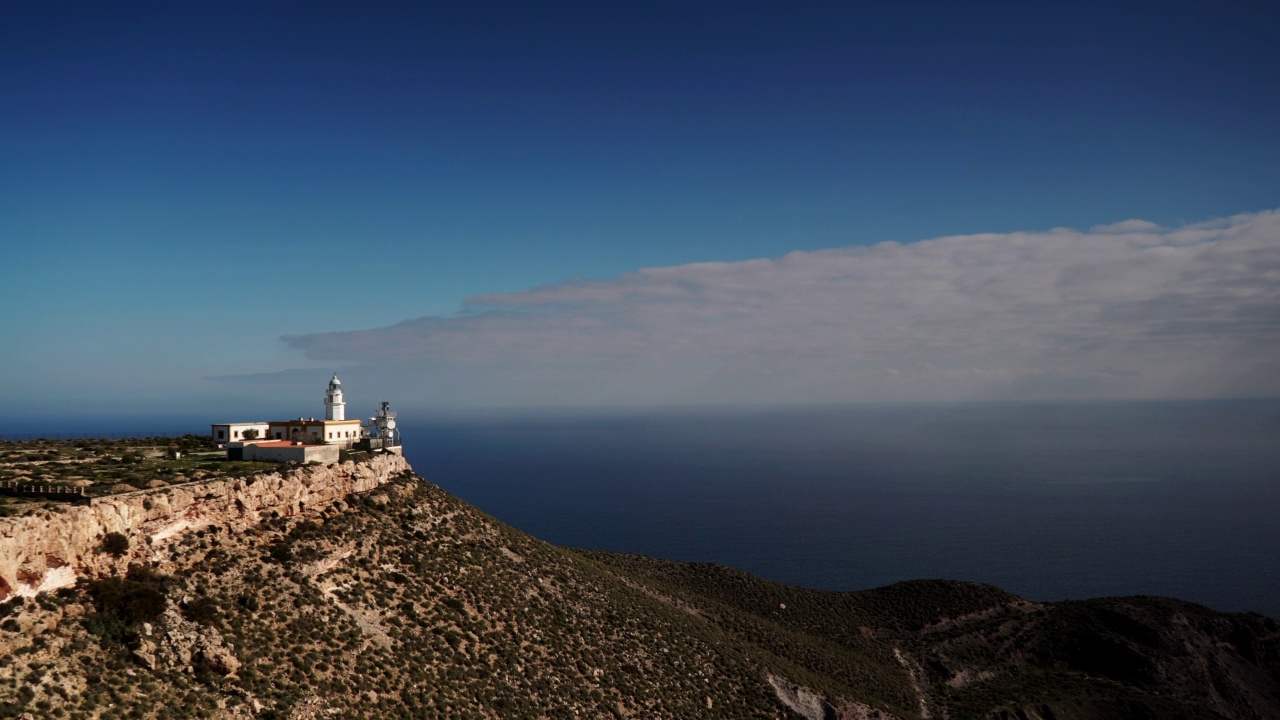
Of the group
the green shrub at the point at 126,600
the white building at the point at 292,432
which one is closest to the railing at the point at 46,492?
the green shrub at the point at 126,600

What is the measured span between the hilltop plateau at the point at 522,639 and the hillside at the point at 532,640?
123 millimetres

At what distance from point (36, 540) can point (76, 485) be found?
6.72 m

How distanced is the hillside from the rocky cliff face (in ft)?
2.20

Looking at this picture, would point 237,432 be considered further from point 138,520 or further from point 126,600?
point 126,600

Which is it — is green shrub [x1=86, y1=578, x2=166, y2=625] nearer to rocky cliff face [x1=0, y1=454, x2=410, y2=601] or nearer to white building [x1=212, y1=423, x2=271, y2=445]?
rocky cliff face [x1=0, y1=454, x2=410, y2=601]

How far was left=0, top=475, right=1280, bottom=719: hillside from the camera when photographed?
78.5ft

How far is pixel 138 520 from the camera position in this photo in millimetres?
27219

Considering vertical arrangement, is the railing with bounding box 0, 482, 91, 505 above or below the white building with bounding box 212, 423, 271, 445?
below

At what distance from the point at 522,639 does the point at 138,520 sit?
20.1m

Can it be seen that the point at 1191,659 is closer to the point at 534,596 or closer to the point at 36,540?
the point at 534,596

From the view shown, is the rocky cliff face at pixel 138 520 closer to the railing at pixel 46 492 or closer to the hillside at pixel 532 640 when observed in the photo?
the hillside at pixel 532 640

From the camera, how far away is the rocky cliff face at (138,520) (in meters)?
22.7

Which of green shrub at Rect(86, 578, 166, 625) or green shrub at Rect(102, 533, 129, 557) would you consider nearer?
green shrub at Rect(86, 578, 166, 625)

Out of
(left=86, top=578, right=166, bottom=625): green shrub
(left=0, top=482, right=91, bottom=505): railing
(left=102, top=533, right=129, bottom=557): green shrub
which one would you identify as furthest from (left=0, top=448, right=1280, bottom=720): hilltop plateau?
(left=0, top=482, right=91, bottom=505): railing
